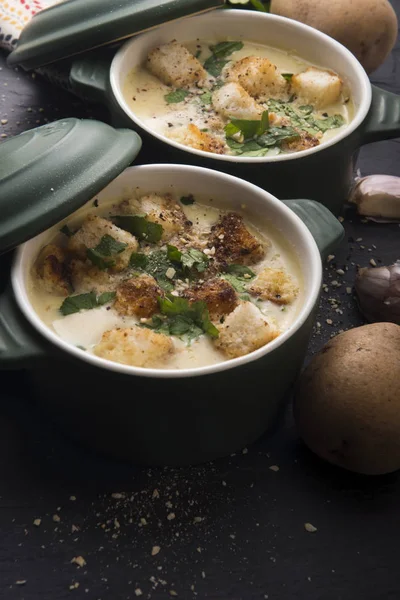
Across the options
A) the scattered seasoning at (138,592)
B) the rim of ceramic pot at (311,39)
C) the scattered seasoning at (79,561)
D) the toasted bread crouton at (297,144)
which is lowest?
the scattered seasoning at (138,592)

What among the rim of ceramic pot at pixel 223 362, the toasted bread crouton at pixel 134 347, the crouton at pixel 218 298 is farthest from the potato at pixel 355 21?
the toasted bread crouton at pixel 134 347

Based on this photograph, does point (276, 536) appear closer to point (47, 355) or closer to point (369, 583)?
point (369, 583)

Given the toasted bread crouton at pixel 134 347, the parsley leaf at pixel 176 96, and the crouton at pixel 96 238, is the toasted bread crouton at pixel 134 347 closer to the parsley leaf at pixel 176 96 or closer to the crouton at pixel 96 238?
the crouton at pixel 96 238

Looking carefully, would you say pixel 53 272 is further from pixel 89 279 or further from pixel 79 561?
pixel 79 561

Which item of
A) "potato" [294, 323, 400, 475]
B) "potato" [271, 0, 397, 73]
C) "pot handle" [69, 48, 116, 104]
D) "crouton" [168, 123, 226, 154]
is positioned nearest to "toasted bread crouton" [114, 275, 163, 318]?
"potato" [294, 323, 400, 475]

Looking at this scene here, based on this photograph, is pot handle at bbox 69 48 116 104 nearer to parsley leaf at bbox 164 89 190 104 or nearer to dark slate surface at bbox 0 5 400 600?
parsley leaf at bbox 164 89 190 104
